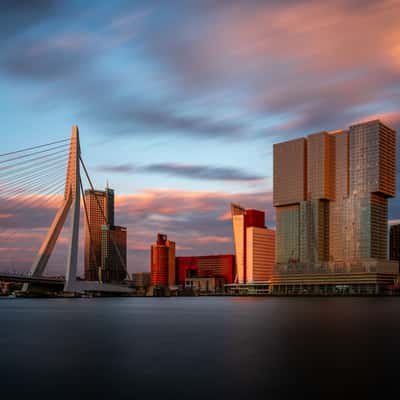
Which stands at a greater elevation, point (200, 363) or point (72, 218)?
point (72, 218)

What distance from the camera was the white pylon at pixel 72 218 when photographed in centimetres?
8875

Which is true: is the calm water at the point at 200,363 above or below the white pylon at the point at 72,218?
below

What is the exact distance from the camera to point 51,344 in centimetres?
3378

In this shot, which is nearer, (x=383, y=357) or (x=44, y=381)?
(x=44, y=381)

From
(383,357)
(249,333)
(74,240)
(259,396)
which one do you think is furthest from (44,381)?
(74,240)

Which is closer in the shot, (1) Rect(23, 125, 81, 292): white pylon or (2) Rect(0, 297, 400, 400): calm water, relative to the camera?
(2) Rect(0, 297, 400, 400): calm water

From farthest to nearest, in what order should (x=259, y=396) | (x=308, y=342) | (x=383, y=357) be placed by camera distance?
(x=308, y=342), (x=383, y=357), (x=259, y=396)

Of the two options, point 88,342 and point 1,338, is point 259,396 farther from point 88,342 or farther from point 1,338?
point 1,338

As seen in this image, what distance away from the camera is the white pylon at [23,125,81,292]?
291 ft

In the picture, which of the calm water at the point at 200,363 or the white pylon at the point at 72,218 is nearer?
the calm water at the point at 200,363

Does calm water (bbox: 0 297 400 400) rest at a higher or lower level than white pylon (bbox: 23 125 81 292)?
lower

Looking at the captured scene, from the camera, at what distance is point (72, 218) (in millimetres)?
89125

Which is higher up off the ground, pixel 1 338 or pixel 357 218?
pixel 357 218

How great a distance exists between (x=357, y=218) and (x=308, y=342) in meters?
170
